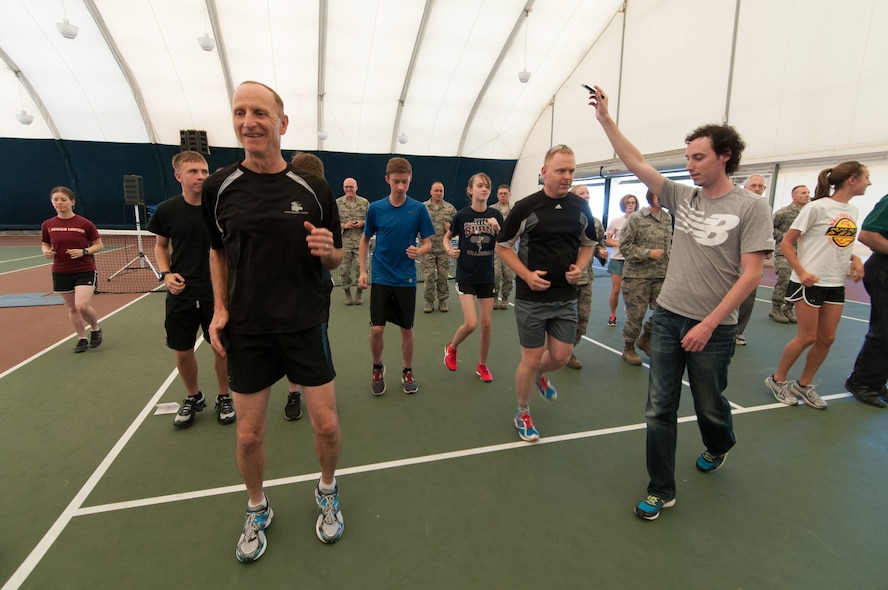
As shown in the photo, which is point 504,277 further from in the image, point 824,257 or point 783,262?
point 824,257

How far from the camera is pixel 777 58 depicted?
1076 centimetres

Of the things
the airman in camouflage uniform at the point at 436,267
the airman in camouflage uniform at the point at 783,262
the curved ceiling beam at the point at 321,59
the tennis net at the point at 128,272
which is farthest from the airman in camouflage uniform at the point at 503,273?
the curved ceiling beam at the point at 321,59

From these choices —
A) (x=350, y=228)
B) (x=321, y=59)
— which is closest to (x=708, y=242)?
(x=350, y=228)

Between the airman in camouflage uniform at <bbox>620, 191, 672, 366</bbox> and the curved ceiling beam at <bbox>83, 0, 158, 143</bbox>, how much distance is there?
18689mm

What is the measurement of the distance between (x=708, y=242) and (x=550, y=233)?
103 cm

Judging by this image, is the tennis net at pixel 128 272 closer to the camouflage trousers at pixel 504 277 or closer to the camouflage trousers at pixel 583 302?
the camouflage trousers at pixel 504 277

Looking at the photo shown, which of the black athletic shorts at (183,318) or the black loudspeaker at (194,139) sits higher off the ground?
the black loudspeaker at (194,139)

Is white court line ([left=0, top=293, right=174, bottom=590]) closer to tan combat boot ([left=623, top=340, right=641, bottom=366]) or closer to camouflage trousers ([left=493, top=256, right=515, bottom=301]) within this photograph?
tan combat boot ([left=623, top=340, right=641, bottom=366])

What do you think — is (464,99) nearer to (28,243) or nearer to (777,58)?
(777,58)

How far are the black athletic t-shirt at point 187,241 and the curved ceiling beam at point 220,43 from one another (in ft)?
47.7

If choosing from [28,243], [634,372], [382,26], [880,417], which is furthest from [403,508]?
[28,243]

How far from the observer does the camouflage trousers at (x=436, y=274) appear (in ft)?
24.5

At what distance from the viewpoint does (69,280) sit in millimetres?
5199

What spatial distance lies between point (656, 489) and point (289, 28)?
18194mm
